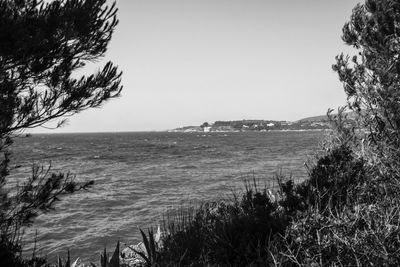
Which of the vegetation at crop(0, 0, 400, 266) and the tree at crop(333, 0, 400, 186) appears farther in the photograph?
the tree at crop(333, 0, 400, 186)

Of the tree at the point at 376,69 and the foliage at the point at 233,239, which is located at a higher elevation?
the tree at the point at 376,69

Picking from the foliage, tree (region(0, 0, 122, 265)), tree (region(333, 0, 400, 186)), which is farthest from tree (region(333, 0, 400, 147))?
tree (region(0, 0, 122, 265))

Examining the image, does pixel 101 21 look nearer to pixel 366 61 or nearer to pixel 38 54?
pixel 38 54

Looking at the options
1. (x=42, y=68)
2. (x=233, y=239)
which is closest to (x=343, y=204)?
(x=233, y=239)

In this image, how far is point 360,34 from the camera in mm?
8242

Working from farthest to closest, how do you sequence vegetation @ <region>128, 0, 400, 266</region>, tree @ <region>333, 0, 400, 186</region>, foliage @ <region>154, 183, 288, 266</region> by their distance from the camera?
tree @ <region>333, 0, 400, 186</region> < foliage @ <region>154, 183, 288, 266</region> < vegetation @ <region>128, 0, 400, 266</region>

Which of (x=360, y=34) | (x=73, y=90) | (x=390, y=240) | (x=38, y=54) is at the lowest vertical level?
(x=390, y=240)

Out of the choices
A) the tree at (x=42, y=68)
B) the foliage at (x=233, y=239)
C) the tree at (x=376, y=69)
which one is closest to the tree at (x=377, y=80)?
the tree at (x=376, y=69)

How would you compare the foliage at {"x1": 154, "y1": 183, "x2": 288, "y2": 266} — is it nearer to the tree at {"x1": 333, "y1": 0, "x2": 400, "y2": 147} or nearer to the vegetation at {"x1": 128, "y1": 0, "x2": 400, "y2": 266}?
the vegetation at {"x1": 128, "y1": 0, "x2": 400, "y2": 266}

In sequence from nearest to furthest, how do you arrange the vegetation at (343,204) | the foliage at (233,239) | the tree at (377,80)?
the vegetation at (343,204) → the foliage at (233,239) → the tree at (377,80)

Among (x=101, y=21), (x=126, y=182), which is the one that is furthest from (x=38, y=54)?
(x=126, y=182)

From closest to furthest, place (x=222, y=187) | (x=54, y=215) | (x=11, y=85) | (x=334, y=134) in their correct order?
(x=11, y=85) → (x=334, y=134) → (x=54, y=215) → (x=222, y=187)

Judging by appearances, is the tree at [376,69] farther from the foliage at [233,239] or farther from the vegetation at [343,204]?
the foliage at [233,239]

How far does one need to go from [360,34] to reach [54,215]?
14282 millimetres
